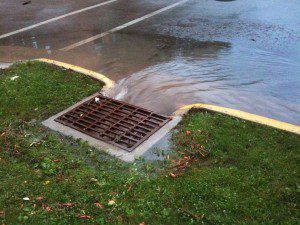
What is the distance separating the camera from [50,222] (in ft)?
11.6

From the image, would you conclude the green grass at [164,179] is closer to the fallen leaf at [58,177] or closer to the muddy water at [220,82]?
the fallen leaf at [58,177]

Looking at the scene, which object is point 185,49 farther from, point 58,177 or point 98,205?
point 98,205

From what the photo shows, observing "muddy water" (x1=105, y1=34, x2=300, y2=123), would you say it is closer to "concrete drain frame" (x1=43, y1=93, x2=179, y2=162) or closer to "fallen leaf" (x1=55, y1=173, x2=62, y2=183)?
"concrete drain frame" (x1=43, y1=93, x2=179, y2=162)

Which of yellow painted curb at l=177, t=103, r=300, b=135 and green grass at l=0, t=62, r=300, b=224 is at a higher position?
yellow painted curb at l=177, t=103, r=300, b=135

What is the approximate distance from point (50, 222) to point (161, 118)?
2247 millimetres

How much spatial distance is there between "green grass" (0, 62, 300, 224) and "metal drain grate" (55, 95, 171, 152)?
1.07ft

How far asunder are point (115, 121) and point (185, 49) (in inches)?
121

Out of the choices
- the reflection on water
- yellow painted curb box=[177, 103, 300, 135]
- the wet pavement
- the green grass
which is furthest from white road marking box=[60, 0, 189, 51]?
yellow painted curb box=[177, 103, 300, 135]

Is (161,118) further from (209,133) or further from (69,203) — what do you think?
(69,203)

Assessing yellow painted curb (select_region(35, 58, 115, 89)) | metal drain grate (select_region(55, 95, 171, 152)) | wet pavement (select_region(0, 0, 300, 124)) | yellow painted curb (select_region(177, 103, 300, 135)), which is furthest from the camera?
yellow painted curb (select_region(35, 58, 115, 89))

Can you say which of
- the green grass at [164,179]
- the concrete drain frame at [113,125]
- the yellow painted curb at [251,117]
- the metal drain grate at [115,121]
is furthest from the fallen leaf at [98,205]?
the yellow painted curb at [251,117]

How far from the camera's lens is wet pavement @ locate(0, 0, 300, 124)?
5.88 m

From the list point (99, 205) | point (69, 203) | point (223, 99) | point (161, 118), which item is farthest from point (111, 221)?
point (223, 99)

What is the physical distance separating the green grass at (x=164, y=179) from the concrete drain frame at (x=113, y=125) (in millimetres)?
176
